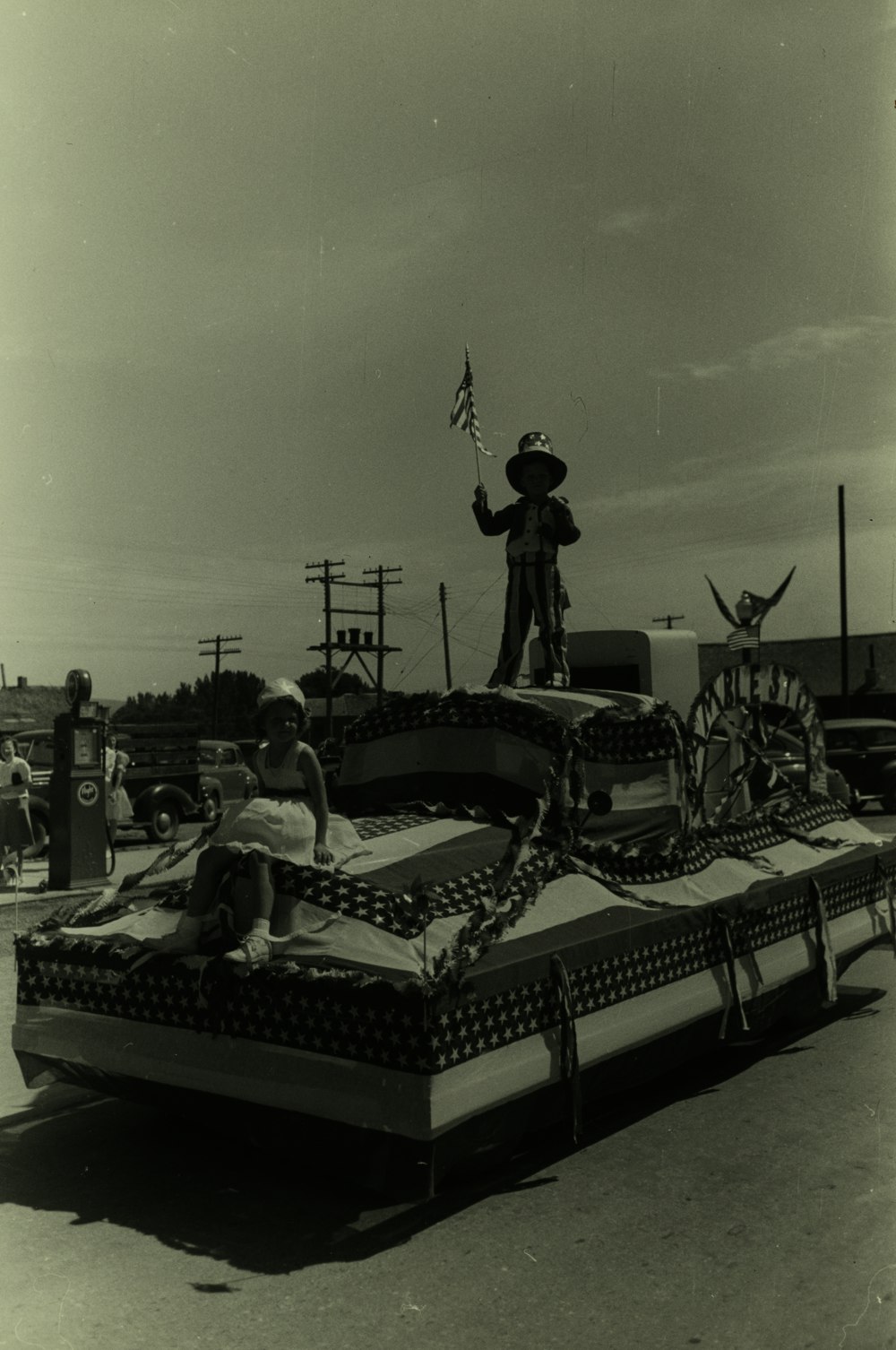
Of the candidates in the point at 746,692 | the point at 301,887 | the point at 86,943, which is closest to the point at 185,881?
the point at 86,943

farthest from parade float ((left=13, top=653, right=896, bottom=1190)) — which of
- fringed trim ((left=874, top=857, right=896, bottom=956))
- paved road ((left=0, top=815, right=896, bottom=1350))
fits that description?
fringed trim ((left=874, top=857, right=896, bottom=956))

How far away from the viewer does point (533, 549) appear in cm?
710

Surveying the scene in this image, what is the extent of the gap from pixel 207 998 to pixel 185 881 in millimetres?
815

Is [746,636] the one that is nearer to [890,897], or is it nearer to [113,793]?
[890,897]

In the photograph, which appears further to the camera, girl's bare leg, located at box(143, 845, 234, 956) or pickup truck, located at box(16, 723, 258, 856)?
pickup truck, located at box(16, 723, 258, 856)

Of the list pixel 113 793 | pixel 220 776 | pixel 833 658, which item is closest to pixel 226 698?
pixel 833 658

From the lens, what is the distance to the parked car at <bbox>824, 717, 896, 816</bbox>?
19.5 metres

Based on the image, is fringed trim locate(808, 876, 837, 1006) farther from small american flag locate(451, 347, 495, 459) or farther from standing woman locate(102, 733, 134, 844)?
standing woman locate(102, 733, 134, 844)

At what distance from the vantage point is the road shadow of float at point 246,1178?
3840 millimetres

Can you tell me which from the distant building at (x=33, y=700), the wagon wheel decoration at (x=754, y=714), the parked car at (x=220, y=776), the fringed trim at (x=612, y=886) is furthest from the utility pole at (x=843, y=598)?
the fringed trim at (x=612, y=886)

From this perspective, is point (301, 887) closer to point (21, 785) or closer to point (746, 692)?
point (746, 692)

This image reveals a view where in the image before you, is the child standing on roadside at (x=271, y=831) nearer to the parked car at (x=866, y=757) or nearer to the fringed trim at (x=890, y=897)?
the fringed trim at (x=890, y=897)

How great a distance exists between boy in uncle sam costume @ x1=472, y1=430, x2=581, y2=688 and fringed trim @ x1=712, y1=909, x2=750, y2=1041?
1.96 metres

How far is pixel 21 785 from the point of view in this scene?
41.2 ft
